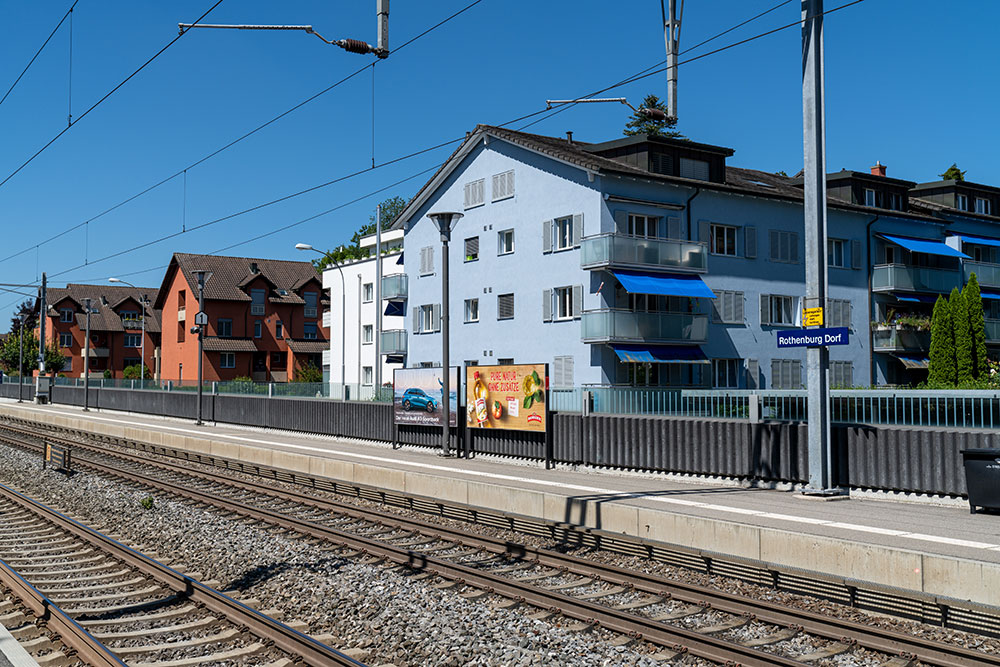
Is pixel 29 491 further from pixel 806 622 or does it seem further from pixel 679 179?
pixel 679 179

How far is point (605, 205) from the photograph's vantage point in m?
37.2

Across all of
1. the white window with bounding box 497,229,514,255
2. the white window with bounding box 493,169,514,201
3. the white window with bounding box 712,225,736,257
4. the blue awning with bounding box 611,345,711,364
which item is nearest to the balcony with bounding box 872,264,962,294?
the white window with bounding box 712,225,736,257

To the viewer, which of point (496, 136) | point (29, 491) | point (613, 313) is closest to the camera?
point (29, 491)

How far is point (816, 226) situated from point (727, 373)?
896 inches

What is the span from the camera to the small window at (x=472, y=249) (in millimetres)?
43997

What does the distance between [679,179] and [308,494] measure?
23786mm

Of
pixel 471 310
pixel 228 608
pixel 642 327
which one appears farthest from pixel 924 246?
pixel 228 608

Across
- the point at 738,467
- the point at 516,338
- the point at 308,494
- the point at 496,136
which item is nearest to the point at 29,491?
the point at 308,494

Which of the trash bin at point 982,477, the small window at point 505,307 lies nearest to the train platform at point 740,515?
the trash bin at point 982,477

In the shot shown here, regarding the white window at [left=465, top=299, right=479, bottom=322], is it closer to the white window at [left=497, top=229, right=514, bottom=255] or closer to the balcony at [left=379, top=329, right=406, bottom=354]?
the white window at [left=497, top=229, right=514, bottom=255]

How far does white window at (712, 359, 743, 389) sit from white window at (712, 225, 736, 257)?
4.57 meters

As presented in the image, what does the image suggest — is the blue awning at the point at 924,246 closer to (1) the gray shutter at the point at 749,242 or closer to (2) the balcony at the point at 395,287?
(1) the gray shutter at the point at 749,242

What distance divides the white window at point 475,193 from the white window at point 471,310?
4.44 metres

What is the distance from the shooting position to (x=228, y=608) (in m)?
10.3
